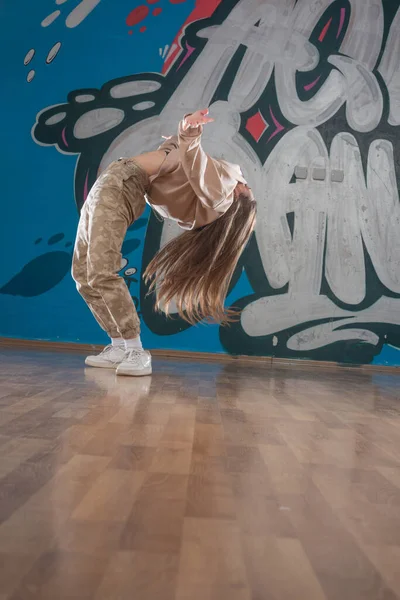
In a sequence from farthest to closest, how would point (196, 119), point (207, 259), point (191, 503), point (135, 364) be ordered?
point (207, 259), point (135, 364), point (196, 119), point (191, 503)

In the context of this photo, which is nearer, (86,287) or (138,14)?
(86,287)

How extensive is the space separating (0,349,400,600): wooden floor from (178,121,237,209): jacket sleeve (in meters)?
0.93

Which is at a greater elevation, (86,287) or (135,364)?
(86,287)

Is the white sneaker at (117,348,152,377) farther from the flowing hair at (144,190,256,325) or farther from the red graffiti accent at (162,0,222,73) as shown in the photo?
the red graffiti accent at (162,0,222,73)

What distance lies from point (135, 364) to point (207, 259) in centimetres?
54

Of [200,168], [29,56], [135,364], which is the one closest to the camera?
[200,168]

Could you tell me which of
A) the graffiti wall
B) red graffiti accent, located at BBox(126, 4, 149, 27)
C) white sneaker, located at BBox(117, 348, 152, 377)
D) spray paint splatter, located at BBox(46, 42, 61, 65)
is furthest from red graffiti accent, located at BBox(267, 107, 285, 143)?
white sneaker, located at BBox(117, 348, 152, 377)

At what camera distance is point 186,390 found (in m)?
2.00

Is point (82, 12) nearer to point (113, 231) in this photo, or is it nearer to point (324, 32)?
point (324, 32)

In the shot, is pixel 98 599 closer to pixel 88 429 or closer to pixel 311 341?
pixel 88 429

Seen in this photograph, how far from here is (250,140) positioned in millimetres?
4242

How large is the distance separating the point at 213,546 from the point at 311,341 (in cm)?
368

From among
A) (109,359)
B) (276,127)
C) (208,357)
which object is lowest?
(208,357)

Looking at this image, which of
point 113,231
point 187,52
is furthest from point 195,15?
point 113,231
